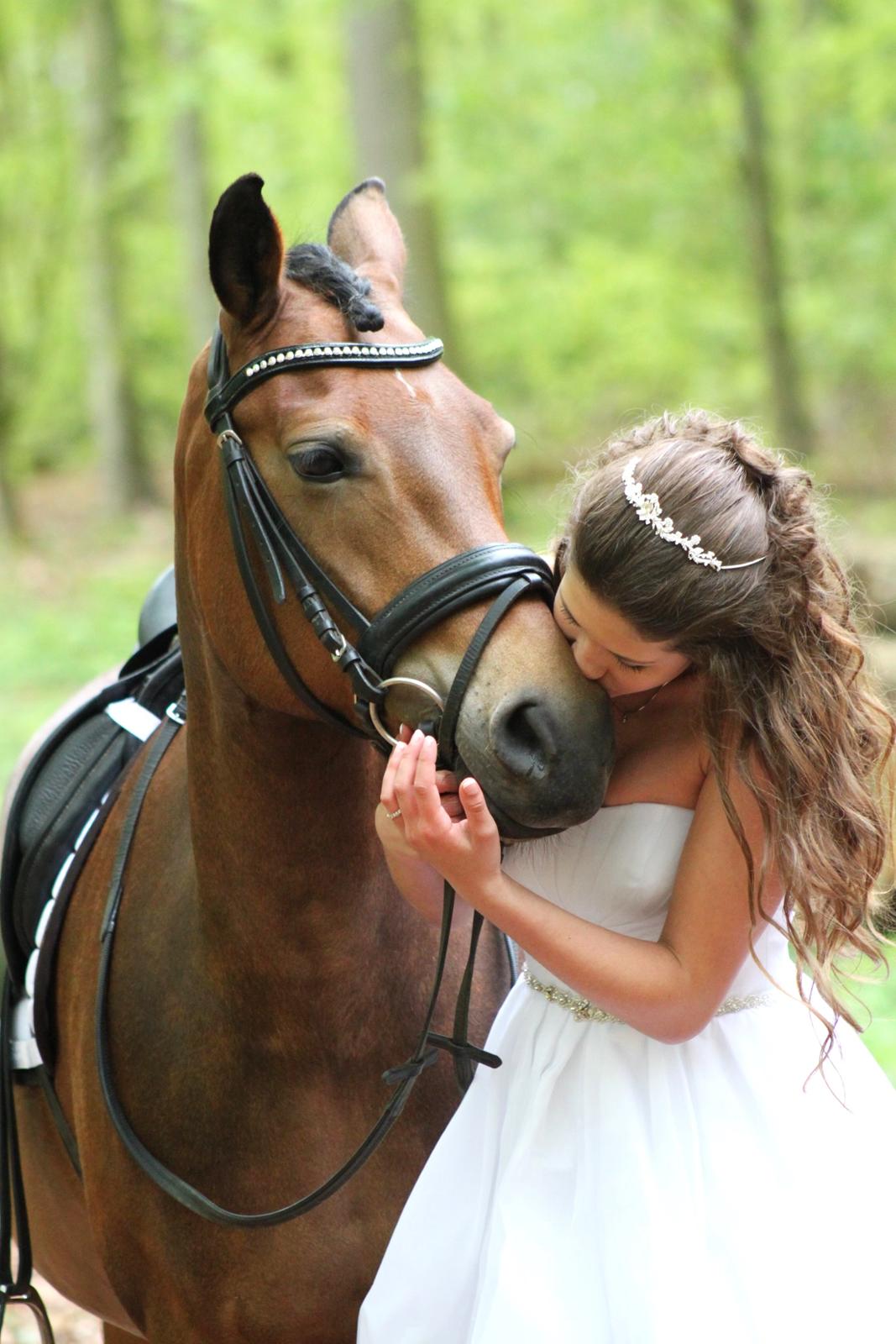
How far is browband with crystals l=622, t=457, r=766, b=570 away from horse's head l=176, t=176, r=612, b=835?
192 mm

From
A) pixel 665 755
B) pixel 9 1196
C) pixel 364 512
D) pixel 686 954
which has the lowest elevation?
pixel 9 1196

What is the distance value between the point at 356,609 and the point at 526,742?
348 mm

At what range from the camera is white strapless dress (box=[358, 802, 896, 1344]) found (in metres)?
1.88

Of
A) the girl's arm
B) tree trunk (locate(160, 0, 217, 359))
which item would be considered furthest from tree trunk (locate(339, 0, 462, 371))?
the girl's arm

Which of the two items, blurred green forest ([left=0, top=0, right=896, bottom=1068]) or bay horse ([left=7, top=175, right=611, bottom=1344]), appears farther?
blurred green forest ([left=0, top=0, right=896, bottom=1068])

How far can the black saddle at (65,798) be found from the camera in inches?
114

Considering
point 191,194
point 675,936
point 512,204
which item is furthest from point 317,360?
point 191,194

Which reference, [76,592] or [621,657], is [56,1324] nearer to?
[621,657]

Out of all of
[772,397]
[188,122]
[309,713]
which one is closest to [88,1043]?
[309,713]

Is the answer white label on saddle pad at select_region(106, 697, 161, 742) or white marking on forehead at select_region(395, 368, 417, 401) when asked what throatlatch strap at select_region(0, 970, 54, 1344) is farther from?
white marking on forehead at select_region(395, 368, 417, 401)

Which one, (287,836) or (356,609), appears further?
(287,836)

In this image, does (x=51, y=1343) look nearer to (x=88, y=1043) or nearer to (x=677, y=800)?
(x=88, y=1043)

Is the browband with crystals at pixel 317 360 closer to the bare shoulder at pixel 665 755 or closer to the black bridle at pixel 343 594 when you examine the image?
the black bridle at pixel 343 594

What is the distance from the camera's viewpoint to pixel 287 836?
7.26 ft
